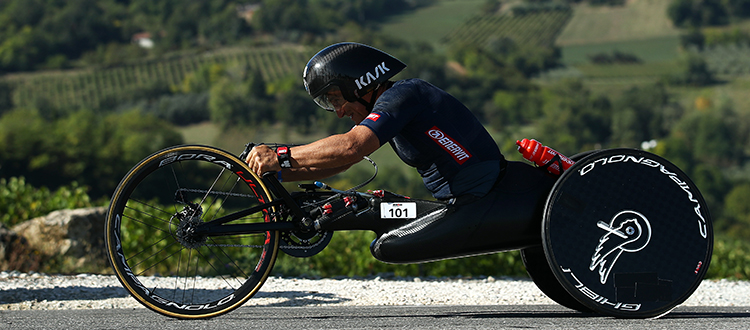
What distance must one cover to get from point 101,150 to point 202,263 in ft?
323

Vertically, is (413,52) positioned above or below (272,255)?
above

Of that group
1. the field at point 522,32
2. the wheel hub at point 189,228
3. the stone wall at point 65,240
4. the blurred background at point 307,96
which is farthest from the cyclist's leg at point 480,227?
the field at point 522,32

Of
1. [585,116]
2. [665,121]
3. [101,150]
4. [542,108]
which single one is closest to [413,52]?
[542,108]

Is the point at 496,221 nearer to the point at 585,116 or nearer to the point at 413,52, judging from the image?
the point at 585,116

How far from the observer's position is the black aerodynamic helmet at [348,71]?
179 inches

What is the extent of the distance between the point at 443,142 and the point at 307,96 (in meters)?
140

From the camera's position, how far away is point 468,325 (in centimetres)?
416

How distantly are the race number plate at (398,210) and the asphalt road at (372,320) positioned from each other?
0.62 m

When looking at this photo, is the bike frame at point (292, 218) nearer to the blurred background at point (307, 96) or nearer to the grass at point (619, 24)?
the blurred background at point (307, 96)

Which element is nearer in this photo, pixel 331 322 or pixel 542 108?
pixel 331 322

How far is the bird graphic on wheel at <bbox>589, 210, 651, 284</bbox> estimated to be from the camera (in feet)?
14.3

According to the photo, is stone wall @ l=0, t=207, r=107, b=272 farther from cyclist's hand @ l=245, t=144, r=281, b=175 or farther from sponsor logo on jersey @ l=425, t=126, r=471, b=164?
sponsor logo on jersey @ l=425, t=126, r=471, b=164

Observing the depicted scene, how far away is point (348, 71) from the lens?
4.55 m

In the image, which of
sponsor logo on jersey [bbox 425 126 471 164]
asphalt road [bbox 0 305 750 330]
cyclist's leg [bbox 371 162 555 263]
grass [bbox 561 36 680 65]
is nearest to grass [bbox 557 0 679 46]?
grass [bbox 561 36 680 65]
